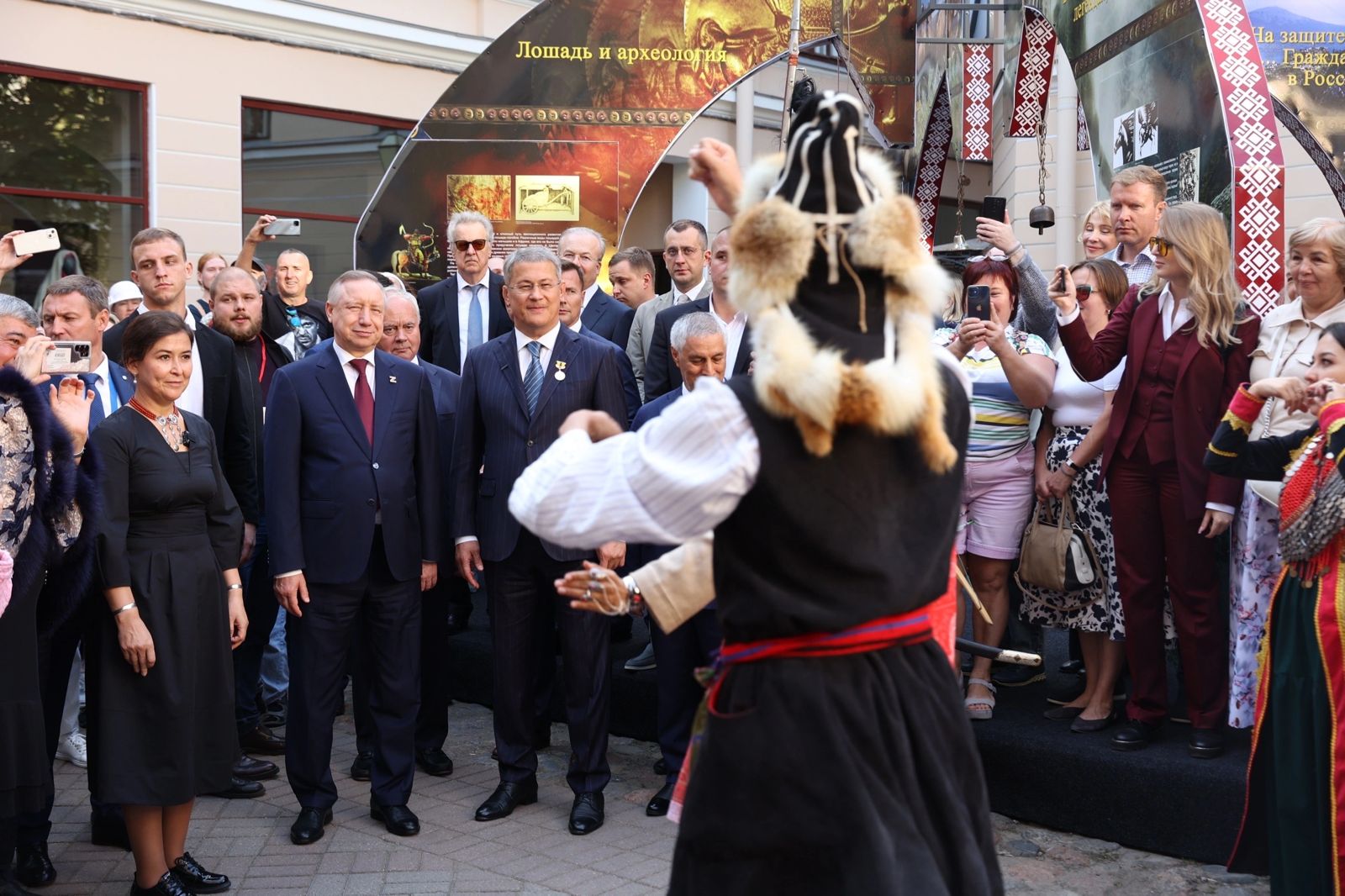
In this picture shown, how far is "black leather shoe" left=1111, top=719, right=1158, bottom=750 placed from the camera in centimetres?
532

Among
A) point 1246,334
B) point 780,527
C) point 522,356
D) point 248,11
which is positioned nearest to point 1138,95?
point 1246,334

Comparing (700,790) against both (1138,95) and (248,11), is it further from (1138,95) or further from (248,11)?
(248,11)

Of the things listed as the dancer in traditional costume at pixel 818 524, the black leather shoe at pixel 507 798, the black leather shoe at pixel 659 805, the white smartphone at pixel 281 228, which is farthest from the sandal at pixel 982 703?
the white smartphone at pixel 281 228

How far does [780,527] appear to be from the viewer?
8.37 feet

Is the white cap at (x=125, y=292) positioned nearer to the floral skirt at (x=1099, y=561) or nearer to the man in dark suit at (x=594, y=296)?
the man in dark suit at (x=594, y=296)

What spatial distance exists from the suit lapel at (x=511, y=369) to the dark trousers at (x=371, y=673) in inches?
31.0

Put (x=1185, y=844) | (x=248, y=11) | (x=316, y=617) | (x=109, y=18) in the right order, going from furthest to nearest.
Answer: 1. (x=248, y=11)
2. (x=109, y=18)
3. (x=316, y=617)
4. (x=1185, y=844)

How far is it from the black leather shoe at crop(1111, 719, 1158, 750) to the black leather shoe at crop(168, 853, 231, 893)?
3.29m

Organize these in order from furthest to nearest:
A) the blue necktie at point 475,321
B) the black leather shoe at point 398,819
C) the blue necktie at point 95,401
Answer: the blue necktie at point 475,321 → the blue necktie at point 95,401 → the black leather shoe at point 398,819

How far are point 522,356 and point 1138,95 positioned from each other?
11.4ft

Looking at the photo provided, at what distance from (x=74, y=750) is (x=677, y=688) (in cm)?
281

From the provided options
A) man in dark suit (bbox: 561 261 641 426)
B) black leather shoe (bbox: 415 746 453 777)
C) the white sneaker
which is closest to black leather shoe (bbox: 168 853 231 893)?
black leather shoe (bbox: 415 746 453 777)

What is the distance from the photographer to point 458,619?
25.7 ft

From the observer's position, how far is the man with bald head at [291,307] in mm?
7383
